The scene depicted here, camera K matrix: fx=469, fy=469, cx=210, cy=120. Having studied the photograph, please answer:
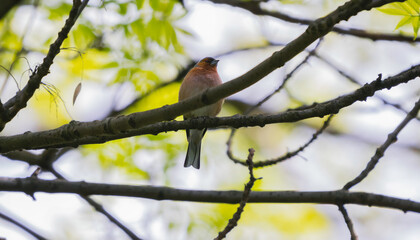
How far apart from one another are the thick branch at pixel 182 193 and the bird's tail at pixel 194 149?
2.54 m

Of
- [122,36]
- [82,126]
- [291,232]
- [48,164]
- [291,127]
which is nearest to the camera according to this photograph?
[82,126]

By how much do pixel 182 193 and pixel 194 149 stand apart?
2.79 m

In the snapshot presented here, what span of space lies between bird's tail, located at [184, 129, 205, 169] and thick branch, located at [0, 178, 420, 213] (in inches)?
99.9

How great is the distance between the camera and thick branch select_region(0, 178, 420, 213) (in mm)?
4461

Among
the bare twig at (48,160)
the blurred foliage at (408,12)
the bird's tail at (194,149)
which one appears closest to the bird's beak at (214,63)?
the bird's tail at (194,149)

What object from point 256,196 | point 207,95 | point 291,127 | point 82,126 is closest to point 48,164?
point 82,126

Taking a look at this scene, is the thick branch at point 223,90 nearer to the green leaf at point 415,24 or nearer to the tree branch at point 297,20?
the green leaf at point 415,24

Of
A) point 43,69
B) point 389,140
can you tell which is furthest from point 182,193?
point 389,140

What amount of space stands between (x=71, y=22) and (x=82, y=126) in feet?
3.00

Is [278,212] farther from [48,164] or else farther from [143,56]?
[48,164]

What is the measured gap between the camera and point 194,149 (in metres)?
7.60

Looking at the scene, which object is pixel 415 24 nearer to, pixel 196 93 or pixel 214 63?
pixel 196 93

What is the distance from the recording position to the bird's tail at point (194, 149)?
7480 mm

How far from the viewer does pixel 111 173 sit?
7.00 metres
